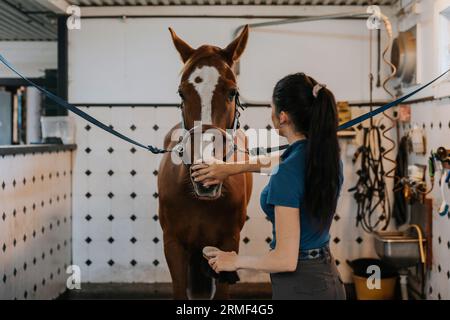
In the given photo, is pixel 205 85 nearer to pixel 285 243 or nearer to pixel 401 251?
pixel 285 243

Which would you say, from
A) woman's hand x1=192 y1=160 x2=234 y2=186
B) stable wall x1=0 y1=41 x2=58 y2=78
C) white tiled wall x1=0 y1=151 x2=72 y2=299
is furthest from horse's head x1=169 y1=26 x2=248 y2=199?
stable wall x1=0 y1=41 x2=58 y2=78

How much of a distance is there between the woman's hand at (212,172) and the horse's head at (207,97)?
0.53ft

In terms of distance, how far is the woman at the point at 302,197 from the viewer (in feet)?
4.30

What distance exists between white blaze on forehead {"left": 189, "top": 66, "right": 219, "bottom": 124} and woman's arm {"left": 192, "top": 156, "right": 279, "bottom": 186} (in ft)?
1.14

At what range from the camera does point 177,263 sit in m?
2.38

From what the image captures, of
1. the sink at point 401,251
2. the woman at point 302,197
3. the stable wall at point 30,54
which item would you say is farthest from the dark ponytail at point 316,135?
the stable wall at point 30,54

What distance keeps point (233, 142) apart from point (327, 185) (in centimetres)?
87

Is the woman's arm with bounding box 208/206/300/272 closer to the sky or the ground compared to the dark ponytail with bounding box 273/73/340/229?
closer to the ground

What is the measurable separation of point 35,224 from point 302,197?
7.82 feet

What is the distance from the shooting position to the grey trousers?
141 cm

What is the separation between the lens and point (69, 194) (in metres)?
3.87

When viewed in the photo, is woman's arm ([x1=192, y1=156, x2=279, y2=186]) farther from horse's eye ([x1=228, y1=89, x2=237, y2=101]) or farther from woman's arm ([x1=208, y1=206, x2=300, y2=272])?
horse's eye ([x1=228, y1=89, x2=237, y2=101])

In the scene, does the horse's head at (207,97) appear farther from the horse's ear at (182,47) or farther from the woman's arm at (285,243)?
the woman's arm at (285,243)

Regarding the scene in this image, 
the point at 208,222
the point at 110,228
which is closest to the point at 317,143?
the point at 208,222
